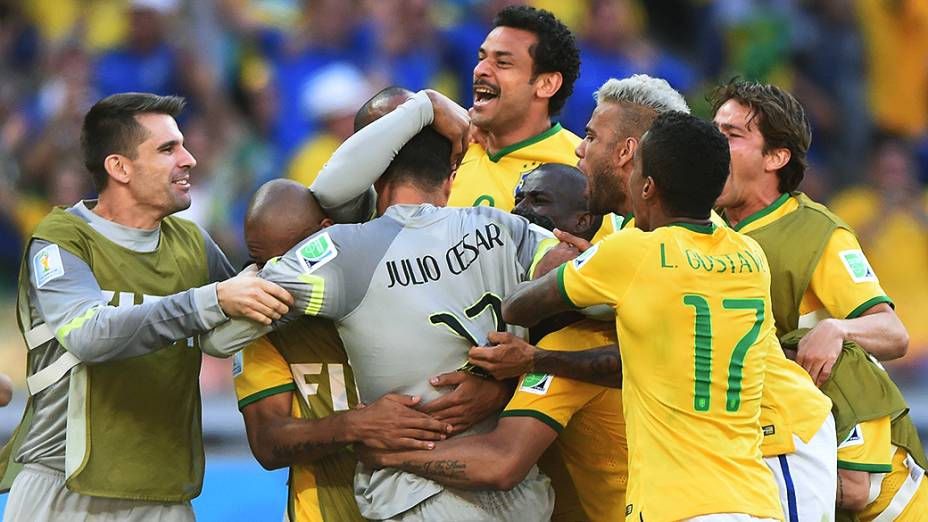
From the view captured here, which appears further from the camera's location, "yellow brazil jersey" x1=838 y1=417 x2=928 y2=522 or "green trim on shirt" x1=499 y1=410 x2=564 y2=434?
"yellow brazil jersey" x1=838 y1=417 x2=928 y2=522

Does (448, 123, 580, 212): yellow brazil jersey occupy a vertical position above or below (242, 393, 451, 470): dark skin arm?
above

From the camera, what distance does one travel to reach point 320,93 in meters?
10.7

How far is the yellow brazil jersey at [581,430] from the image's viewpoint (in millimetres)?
4297

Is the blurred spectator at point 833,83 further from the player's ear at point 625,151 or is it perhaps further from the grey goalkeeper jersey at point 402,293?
the grey goalkeeper jersey at point 402,293

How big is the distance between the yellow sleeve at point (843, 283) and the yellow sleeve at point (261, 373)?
6.47 feet

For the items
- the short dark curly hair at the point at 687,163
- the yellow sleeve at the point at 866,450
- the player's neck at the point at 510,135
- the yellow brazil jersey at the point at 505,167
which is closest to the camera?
the short dark curly hair at the point at 687,163

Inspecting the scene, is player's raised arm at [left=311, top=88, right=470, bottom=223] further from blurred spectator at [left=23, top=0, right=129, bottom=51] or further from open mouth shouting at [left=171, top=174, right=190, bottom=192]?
blurred spectator at [left=23, top=0, right=129, bottom=51]

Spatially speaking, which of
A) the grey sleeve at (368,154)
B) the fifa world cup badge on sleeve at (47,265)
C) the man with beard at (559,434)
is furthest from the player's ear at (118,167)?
the man with beard at (559,434)

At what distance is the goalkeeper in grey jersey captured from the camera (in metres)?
4.16

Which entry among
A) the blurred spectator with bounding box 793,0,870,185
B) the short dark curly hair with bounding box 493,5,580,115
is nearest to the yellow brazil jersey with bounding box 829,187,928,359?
the blurred spectator with bounding box 793,0,870,185

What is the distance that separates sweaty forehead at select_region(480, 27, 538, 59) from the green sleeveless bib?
1.85 m

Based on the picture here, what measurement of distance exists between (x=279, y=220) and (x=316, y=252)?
1.16 feet

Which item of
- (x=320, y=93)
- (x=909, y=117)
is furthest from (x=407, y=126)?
(x=909, y=117)

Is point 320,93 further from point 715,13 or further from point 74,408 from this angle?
point 74,408
